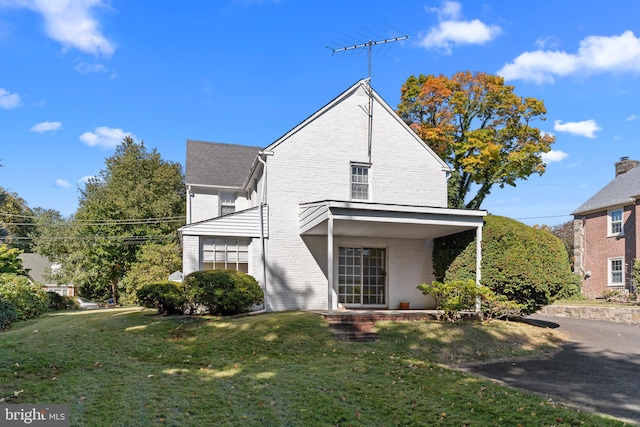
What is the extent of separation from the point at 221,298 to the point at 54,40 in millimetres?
9796

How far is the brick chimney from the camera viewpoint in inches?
1195

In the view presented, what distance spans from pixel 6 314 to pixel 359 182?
14251mm

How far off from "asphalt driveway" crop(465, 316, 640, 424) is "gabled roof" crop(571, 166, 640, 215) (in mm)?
16498

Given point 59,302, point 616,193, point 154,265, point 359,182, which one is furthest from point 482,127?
point 59,302

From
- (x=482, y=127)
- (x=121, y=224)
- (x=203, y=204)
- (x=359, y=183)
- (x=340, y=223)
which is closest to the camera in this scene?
(x=340, y=223)

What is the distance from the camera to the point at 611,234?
90.4 ft

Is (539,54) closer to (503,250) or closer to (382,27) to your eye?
(382,27)

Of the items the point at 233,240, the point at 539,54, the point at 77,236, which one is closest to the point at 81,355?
the point at 233,240

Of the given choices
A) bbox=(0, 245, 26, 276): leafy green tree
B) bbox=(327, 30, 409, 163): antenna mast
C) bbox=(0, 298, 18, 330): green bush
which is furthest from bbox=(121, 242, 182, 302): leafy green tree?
bbox=(327, 30, 409, 163): antenna mast

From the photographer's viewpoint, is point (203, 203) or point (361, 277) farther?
point (203, 203)

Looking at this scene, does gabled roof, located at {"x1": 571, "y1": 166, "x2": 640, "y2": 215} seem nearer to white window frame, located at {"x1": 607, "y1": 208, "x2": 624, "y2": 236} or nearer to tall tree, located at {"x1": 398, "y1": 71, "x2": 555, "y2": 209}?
white window frame, located at {"x1": 607, "y1": 208, "x2": 624, "y2": 236}

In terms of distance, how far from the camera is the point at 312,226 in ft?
46.9

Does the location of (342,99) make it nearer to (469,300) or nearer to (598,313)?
(469,300)

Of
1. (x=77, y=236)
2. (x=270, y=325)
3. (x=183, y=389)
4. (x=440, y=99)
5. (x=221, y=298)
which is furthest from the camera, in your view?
(x=77, y=236)
